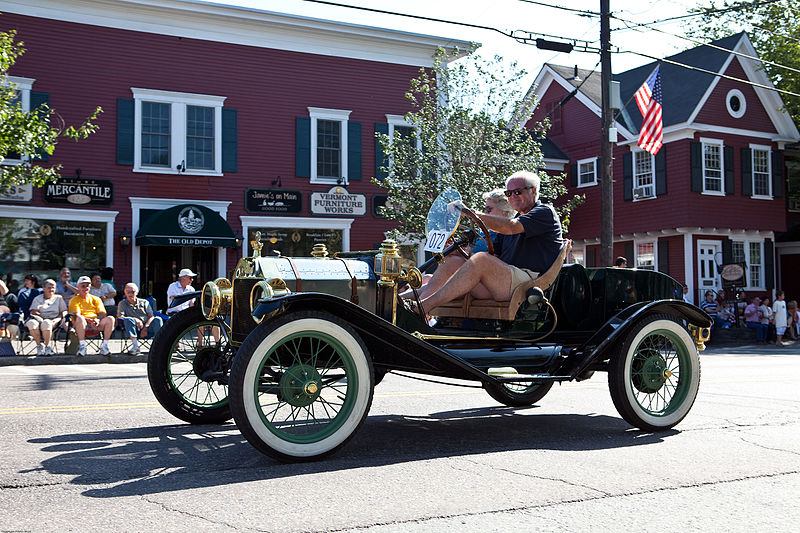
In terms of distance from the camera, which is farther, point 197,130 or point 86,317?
point 197,130

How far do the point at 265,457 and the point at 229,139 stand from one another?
18.2m

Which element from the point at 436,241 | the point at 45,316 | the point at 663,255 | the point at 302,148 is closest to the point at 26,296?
the point at 45,316

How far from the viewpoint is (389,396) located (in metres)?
8.23

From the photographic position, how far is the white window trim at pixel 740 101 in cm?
3003

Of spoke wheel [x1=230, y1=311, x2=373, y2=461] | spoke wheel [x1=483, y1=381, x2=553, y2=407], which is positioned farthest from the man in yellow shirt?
spoke wheel [x1=230, y1=311, x2=373, y2=461]

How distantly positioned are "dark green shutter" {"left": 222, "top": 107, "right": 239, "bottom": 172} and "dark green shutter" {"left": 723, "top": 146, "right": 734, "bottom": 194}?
1775 cm

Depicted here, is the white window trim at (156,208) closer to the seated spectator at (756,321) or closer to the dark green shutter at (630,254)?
the seated spectator at (756,321)

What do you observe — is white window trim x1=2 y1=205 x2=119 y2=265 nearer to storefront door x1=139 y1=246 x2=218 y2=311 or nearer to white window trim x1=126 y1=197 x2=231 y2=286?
white window trim x1=126 y1=197 x2=231 y2=286

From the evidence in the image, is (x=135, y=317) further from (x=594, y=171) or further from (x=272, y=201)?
(x=594, y=171)

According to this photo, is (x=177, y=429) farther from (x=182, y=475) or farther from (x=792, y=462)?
(x=792, y=462)

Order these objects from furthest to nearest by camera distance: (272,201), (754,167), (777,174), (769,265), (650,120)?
1. (777,174)
2. (769,265)
3. (754,167)
4. (272,201)
5. (650,120)

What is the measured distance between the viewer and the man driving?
626cm

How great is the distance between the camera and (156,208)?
21297mm

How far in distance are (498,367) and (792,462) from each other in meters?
2.01
